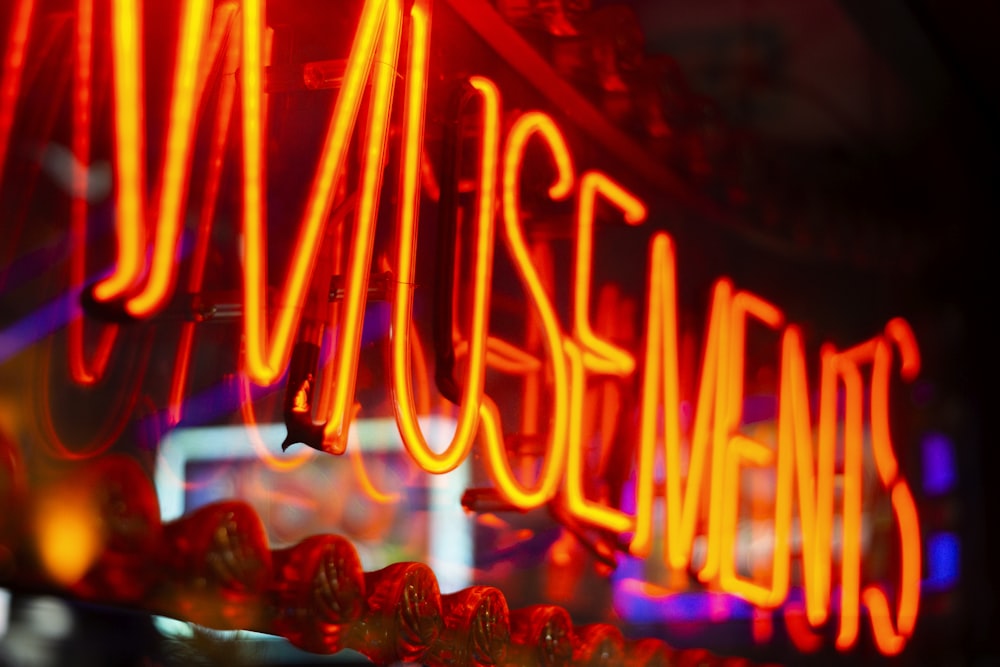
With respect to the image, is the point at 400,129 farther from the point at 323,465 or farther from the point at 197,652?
the point at 197,652

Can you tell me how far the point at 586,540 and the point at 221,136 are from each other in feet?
4.61

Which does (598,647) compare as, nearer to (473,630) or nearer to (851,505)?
(473,630)

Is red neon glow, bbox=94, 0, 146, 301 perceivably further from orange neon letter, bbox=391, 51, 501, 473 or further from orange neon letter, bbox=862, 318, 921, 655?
orange neon letter, bbox=862, 318, 921, 655

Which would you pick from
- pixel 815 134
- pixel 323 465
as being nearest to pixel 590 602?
pixel 323 465

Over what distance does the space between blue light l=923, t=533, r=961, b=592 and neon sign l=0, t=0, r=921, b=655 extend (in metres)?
0.89

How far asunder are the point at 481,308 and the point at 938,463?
3750 mm

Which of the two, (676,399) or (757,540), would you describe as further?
(757,540)

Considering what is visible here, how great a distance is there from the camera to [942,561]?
5.46 meters

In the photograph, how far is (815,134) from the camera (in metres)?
4.94

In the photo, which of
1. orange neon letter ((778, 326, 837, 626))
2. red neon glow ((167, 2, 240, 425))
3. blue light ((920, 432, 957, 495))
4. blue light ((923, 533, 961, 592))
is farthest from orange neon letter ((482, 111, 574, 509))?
blue light ((920, 432, 957, 495))

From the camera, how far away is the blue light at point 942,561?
534 cm

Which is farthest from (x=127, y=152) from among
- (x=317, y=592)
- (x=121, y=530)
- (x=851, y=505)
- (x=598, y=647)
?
(x=851, y=505)

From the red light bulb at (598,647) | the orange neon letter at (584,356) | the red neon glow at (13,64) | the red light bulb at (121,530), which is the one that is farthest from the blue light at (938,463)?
the red neon glow at (13,64)

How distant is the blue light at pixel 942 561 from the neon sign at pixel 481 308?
0.89m
